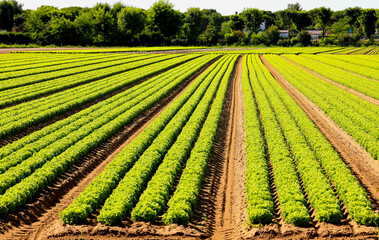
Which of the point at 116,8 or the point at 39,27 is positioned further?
the point at 116,8

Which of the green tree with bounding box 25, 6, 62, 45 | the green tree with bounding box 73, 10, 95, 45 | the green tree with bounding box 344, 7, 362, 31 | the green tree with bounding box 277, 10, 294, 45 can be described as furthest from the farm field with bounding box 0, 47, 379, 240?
the green tree with bounding box 344, 7, 362, 31

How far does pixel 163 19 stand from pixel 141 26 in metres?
11.2

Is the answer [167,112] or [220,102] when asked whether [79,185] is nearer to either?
[167,112]

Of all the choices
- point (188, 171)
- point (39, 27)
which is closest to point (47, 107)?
point (188, 171)

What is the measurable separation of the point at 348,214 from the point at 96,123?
16.4 m

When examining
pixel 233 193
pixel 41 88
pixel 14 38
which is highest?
pixel 14 38

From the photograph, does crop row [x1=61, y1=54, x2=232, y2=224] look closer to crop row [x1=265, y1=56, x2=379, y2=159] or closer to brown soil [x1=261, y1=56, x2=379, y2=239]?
brown soil [x1=261, y1=56, x2=379, y2=239]

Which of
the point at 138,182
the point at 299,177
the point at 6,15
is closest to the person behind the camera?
the point at 138,182

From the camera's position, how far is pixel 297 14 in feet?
494

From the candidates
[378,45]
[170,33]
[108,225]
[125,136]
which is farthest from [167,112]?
[378,45]

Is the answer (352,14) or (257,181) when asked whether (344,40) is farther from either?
(257,181)

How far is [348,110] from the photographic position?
2520cm

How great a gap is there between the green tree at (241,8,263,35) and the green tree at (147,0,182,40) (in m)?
42.6

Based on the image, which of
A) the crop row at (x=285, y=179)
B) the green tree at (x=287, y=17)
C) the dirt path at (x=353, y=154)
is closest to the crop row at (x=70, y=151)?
the crop row at (x=285, y=179)
